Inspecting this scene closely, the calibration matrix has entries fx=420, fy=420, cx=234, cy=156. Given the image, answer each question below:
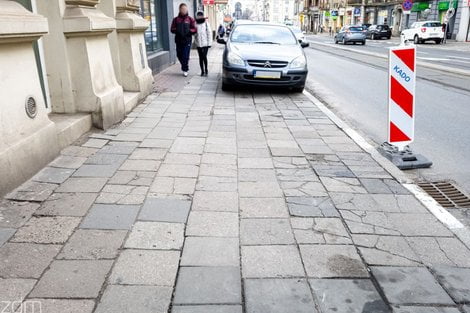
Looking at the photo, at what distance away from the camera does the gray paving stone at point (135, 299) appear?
97.7 inches

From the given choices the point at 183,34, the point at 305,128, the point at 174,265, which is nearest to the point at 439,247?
the point at 174,265

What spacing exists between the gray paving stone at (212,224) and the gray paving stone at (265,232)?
9cm

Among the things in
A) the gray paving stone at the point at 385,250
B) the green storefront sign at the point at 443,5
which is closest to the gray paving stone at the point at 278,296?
the gray paving stone at the point at 385,250

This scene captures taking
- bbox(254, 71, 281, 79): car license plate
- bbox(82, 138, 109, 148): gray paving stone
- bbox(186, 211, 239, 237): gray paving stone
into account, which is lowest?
bbox(186, 211, 239, 237): gray paving stone

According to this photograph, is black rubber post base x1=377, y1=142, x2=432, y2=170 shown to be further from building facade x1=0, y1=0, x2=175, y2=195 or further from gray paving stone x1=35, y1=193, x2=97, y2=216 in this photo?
building facade x1=0, y1=0, x2=175, y2=195

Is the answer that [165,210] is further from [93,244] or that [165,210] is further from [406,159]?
[406,159]

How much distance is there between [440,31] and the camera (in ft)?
115

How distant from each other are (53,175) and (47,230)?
50.9 inches

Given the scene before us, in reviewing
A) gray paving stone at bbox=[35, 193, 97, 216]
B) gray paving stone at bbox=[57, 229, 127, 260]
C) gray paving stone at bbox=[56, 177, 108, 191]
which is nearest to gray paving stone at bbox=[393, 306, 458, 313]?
gray paving stone at bbox=[57, 229, 127, 260]

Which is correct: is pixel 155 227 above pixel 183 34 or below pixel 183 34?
below

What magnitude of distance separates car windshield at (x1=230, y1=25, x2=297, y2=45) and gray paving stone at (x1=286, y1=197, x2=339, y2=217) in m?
7.34

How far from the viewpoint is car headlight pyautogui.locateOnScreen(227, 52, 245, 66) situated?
9.58 m

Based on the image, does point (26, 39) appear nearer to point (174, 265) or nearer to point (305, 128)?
point (174, 265)

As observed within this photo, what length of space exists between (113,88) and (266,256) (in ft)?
15.6
